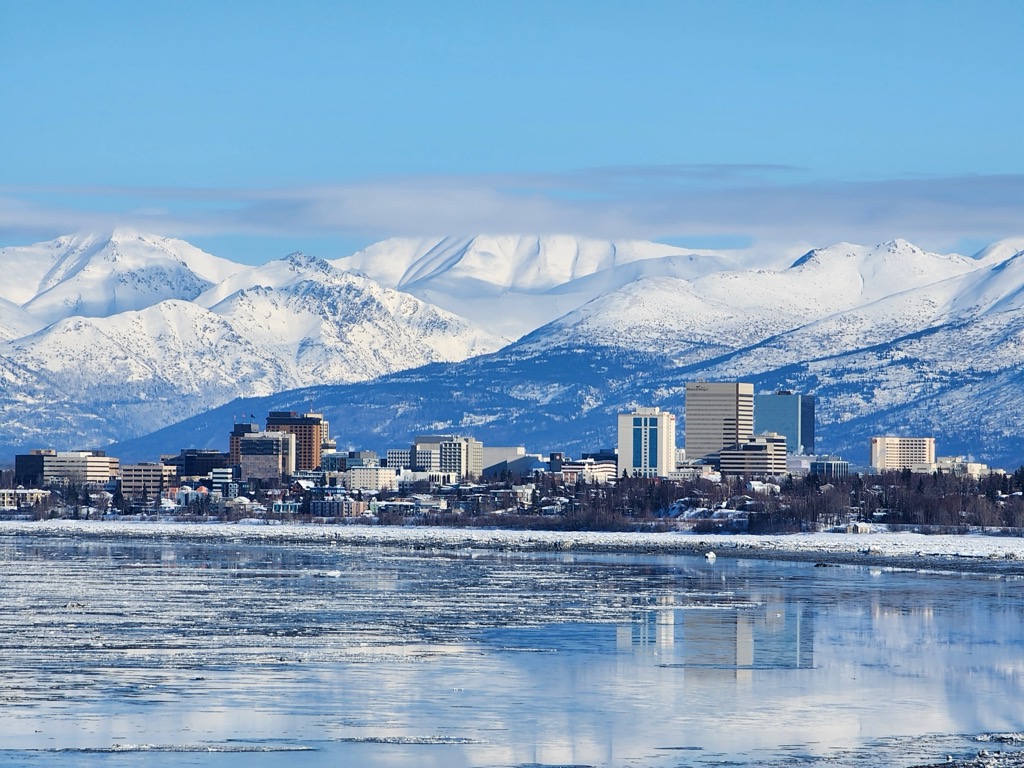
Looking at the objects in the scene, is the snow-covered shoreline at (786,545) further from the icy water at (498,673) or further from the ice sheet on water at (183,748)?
the ice sheet on water at (183,748)

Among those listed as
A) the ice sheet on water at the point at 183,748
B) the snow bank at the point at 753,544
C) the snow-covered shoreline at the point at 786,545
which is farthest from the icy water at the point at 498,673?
the snow bank at the point at 753,544

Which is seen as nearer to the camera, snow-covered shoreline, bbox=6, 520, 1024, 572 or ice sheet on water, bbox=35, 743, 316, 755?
ice sheet on water, bbox=35, 743, 316, 755

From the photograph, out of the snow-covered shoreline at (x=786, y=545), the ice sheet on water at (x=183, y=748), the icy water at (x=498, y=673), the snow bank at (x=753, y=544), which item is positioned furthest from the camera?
the snow bank at (x=753, y=544)

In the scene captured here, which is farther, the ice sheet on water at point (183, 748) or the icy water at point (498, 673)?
the icy water at point (498, 673)

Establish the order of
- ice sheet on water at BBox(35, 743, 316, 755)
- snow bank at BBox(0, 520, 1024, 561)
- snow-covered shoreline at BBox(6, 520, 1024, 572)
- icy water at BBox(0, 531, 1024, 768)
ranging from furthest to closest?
snow bank at BBox(0, 520, 1024, 561) → snow-covered shoreline at BBox(6, 520, 1024, 572) → icy water at BBox(0, 531, 1024, 768) → ice sheet on water at BBox(35, 743, 316, 755)

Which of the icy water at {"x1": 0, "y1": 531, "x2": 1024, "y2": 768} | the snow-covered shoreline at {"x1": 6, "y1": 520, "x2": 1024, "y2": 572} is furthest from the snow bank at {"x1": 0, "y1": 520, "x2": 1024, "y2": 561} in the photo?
the icy water at {"x1": 0, "y1": 531, "x2": 1024, "y2": 768}

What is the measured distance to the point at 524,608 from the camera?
287 feet

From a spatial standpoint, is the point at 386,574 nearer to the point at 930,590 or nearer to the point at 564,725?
the point at 930,590

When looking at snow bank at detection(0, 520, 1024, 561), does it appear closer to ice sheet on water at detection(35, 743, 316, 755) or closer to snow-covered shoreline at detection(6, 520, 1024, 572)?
snow-covered shoreline at detection(6, 520, 1024, 572)

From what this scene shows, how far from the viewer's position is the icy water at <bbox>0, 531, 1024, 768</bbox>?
159 ft

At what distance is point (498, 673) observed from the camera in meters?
61.7

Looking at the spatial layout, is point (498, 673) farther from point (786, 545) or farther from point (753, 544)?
point (753, 544)

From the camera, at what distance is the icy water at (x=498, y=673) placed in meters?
48.5

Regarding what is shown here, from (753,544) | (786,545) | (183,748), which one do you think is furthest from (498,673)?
(753,544)
